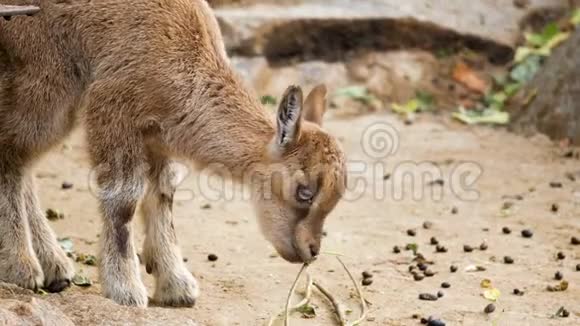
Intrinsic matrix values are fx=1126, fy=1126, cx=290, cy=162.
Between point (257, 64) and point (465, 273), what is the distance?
6501 millimetres

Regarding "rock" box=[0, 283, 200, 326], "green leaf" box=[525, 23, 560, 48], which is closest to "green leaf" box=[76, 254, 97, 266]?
"rock" box=[0, 283, 200, 326]

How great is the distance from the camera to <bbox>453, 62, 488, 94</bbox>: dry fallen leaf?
53.4 feet

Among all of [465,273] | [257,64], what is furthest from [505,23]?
[465,273]

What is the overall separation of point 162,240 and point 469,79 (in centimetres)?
812

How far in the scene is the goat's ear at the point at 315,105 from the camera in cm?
896

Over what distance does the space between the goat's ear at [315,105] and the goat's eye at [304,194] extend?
2.25 feet

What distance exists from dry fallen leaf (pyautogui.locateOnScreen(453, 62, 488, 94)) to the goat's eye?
8.24 metres

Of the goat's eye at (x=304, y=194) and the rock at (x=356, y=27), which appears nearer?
the goat's eye at (x=304, y=194)

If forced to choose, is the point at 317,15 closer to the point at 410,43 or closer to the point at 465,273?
the point at 410,43

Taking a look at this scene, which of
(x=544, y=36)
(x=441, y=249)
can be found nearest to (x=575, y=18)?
(x=544, y=36)

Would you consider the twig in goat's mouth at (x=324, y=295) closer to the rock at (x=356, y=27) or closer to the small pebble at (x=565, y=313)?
the small pebble at (x=565, y=313)

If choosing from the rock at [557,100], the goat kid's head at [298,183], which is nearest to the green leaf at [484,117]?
the rock at [557,100]

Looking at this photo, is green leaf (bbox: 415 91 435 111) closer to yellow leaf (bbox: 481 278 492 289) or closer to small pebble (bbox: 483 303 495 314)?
yellow leaf (bbox: 481 278 492 289)

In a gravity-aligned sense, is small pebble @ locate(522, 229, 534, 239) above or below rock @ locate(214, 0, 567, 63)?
below
